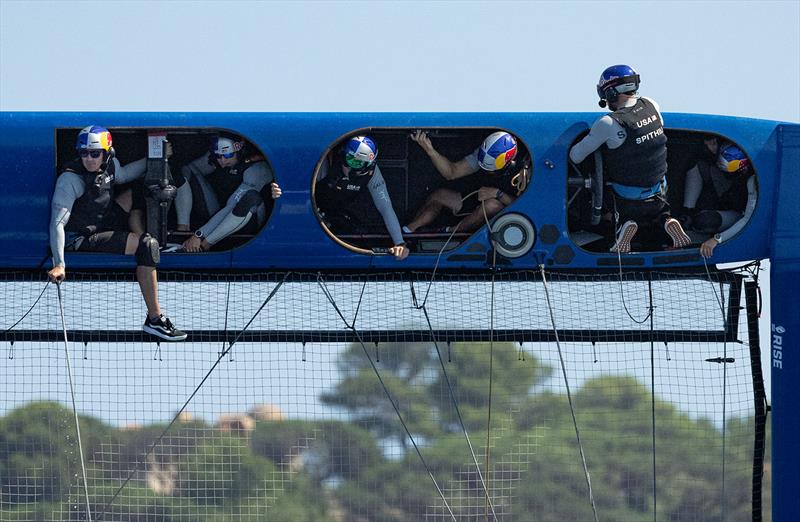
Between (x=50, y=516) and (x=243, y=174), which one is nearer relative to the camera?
(x=243, y=174)

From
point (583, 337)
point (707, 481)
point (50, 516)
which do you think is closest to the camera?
point (583, 337)

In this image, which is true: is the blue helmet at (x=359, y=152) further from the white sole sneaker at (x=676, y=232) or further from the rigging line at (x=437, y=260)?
the white sole sneaker at (x=676, y=232)

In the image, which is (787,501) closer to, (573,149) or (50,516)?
(573,149)

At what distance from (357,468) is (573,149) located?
13311 mm

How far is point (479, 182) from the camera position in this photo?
1436cm

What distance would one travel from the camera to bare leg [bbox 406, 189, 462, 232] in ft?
46.8

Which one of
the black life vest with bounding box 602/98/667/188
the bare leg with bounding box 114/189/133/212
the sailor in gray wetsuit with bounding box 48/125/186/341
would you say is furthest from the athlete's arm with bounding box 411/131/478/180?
the bare leg with bounding box 114/189/133/212

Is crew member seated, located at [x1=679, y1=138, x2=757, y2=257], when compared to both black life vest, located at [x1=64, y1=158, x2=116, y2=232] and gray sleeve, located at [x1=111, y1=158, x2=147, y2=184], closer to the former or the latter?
gray sleeve, located at [x1=111, y1=158, x2=147, y2=184]

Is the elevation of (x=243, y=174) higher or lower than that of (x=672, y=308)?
higher

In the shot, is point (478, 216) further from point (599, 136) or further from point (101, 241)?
point (101, 241)

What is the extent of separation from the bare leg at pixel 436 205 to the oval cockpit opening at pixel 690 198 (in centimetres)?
102

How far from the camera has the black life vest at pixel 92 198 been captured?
1353cm

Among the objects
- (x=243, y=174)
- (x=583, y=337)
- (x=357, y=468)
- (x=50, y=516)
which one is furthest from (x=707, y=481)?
(x=243, y=174)

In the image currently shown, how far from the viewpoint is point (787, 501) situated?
14.0 metres
